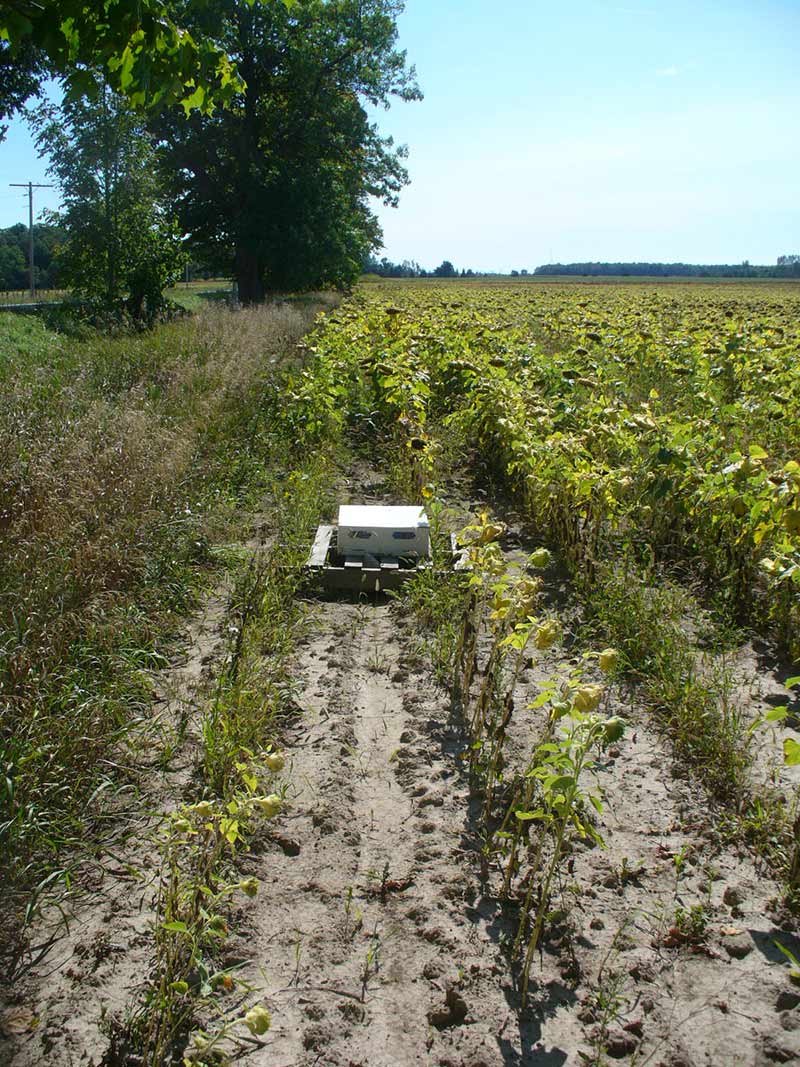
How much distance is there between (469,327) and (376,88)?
2086 centimetres

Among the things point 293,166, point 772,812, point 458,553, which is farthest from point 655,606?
point 293,166

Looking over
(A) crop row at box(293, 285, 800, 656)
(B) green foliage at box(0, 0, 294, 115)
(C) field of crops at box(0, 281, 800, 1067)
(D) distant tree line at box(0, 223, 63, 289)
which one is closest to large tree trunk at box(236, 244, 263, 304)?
(A) crop row at box(293, 285, 800, 656)

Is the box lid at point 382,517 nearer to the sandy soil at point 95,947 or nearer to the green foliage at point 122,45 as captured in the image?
the sandy soil at point 95,947

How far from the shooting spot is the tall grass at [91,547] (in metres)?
3.08

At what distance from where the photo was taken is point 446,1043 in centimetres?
224

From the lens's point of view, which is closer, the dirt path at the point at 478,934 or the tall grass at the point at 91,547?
the dirt path at the point at 478,934

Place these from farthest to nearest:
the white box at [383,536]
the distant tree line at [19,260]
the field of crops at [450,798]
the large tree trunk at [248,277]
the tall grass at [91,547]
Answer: the distant tree line at [19,260]
the large tree trunk at [248,277]
the white box at [383,536]
the tall grass at [91,547]
the field of crops at [450,798]

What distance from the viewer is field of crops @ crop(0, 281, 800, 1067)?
2.31 m

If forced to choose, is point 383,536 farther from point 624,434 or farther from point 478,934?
point 478,934

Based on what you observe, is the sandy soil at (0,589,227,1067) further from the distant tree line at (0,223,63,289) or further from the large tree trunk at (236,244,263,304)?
the distant tree line at (0,223,63,289)

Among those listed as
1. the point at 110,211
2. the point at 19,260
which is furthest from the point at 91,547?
the point at 19,260

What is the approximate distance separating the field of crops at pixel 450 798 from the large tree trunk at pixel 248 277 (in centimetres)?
2680

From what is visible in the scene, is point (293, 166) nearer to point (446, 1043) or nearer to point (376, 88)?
point (376, 88)


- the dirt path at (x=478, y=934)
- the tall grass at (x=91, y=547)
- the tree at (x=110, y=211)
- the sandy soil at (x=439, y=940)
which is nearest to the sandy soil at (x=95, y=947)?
the sandy soil at (x=439, y=940)
